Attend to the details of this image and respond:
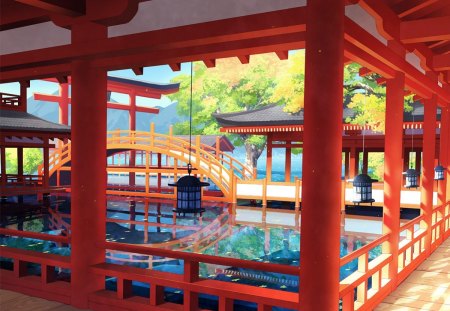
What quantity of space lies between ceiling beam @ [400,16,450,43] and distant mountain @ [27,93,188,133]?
9605cm

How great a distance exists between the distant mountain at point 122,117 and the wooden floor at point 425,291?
95.2 m

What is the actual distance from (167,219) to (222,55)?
12.4 meters

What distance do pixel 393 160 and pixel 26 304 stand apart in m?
4.83

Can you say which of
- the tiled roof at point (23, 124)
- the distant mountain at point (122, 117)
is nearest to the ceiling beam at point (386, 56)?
the tiled roof at point (23, 124)

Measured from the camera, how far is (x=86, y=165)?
194 inches

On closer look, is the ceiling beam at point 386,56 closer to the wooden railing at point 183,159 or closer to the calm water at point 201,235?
the calm water at point 201,235

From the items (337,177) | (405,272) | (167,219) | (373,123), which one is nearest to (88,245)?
(337,177)

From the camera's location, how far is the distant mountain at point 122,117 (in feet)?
349

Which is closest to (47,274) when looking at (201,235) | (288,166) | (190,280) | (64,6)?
(190,280)

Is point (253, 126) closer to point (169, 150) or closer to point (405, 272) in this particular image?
point (169, 150)

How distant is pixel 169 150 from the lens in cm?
2097

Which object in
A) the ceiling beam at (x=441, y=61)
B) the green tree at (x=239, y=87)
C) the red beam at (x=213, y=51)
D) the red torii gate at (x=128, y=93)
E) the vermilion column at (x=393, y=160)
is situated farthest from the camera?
the green tree at (x=239, y=87)

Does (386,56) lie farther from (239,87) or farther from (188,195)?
(239,87)

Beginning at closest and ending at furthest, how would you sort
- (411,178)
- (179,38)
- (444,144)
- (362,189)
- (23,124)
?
(179,38), (362,189), (444,144), (411,178), (23,124)
